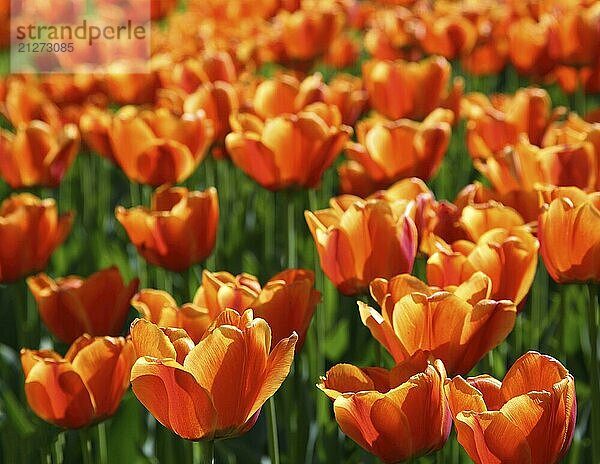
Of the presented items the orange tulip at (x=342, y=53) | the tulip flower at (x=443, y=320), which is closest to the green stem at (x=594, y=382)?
the tulip flower at (x=443, y=320)

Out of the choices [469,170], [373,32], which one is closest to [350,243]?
[469,170]

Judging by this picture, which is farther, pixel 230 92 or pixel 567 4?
pixel 567 4

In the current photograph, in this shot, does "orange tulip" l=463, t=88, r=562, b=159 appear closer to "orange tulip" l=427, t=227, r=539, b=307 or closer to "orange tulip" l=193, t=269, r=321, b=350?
"orange tulip" l=427, t=227, r=539, b=307

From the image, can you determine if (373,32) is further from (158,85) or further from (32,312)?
(32,312)

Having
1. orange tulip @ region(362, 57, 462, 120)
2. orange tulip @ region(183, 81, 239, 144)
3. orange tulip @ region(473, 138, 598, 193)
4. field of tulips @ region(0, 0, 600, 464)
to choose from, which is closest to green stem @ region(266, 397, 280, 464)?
field of tulips @ region(0, 0, 600, 464)

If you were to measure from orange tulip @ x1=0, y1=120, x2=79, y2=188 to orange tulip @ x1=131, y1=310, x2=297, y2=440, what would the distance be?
1.43m

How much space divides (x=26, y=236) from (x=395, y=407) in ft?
3.66

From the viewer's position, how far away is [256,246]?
302 cm

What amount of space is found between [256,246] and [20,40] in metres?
2.99

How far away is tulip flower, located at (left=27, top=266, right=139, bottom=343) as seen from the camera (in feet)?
5.58

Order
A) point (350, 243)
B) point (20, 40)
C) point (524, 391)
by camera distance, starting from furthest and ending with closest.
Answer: point (20, 40)
point (350, 243)
point (524, 391)

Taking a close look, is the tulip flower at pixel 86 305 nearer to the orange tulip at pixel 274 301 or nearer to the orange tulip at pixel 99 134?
the orange tulip at pixel 274 301

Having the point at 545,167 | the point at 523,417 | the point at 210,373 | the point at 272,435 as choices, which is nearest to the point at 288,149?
the point at 545,167

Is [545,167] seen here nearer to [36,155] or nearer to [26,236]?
[26,236]
